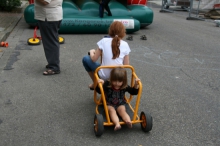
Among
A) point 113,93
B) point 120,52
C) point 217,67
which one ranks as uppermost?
point 120,52

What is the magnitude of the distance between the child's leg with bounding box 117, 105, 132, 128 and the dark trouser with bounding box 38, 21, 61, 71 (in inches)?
81.2

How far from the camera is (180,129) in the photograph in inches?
134

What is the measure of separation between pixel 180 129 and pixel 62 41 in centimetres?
464

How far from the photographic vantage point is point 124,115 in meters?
3.29

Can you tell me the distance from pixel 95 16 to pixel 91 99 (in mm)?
5940

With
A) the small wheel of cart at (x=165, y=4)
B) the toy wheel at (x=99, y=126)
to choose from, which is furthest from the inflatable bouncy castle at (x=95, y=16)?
the small wheel of cart at (x=165, y=4)

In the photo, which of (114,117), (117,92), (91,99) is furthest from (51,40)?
(114,117)

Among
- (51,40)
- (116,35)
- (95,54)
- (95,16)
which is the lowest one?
(95,16)

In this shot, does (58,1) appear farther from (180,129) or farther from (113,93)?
(180,129)

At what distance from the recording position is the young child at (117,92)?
324 centimetres

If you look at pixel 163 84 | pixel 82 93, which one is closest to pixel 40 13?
pixel 82 93

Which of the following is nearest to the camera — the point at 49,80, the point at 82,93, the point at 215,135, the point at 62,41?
the point at 215,135

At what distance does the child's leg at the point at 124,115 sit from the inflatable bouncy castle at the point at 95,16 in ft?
18.4

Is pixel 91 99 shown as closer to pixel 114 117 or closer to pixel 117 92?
pixel 117 92
